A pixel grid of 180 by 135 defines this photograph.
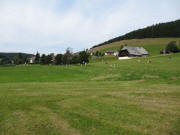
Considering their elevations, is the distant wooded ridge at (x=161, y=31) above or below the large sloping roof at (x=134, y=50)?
above

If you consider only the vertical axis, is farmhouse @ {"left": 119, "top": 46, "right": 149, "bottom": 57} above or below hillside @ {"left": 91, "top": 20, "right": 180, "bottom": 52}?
below

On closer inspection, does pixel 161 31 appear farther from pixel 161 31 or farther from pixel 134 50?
pixel 134 50

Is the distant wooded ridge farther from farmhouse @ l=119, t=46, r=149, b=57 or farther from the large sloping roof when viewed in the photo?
farmhouse @ l=119, t=46, r=149, b=57

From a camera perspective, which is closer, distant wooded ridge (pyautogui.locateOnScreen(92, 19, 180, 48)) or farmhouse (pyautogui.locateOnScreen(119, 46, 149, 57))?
farmhouse (pyautogui.locateOnScreen(119, 46, 149, 57))

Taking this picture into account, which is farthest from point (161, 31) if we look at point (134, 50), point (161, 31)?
point (134, 50)

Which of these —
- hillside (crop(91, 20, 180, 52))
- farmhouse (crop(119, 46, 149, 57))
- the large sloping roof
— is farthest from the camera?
hillside (crop(91, 20, 180, 52))

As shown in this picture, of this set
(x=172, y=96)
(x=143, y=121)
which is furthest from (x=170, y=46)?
(x=143, y=121)

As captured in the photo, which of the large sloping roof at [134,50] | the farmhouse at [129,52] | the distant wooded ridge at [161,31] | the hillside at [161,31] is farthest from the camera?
the distant wooded ridge at [161,31]

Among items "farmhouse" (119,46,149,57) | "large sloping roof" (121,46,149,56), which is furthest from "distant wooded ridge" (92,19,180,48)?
"farmhouse" (119,46,149,57)

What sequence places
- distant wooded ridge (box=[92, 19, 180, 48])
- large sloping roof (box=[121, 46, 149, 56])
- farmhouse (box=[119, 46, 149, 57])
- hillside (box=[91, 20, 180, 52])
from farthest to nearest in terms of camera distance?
distant wooded ridge (box=[92, 19, 180, 48]), hillside (box=[91, 20, 180, 52]), large sloping roof (box=[121, 46, 149, 56]), farmhouse (box=[119, 46, 149, 57])

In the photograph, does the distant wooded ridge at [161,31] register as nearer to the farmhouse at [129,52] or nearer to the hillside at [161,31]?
the hillside at [161,31]

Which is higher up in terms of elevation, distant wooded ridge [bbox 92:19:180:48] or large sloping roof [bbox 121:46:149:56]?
distant wooded ridge [bbox 92:19:180:48]

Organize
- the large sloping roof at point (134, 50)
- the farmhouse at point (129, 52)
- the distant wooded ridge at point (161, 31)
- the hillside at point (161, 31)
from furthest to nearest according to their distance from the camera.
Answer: the distant wooded ridge at point (161, 31) → the hillside at point (161, 31) → the large sloping roof at point (134, 50) → the farmhouse at point (129, 52)

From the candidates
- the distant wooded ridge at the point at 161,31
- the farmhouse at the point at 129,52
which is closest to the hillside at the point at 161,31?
the distant wooded ridge at the point at 161,31
